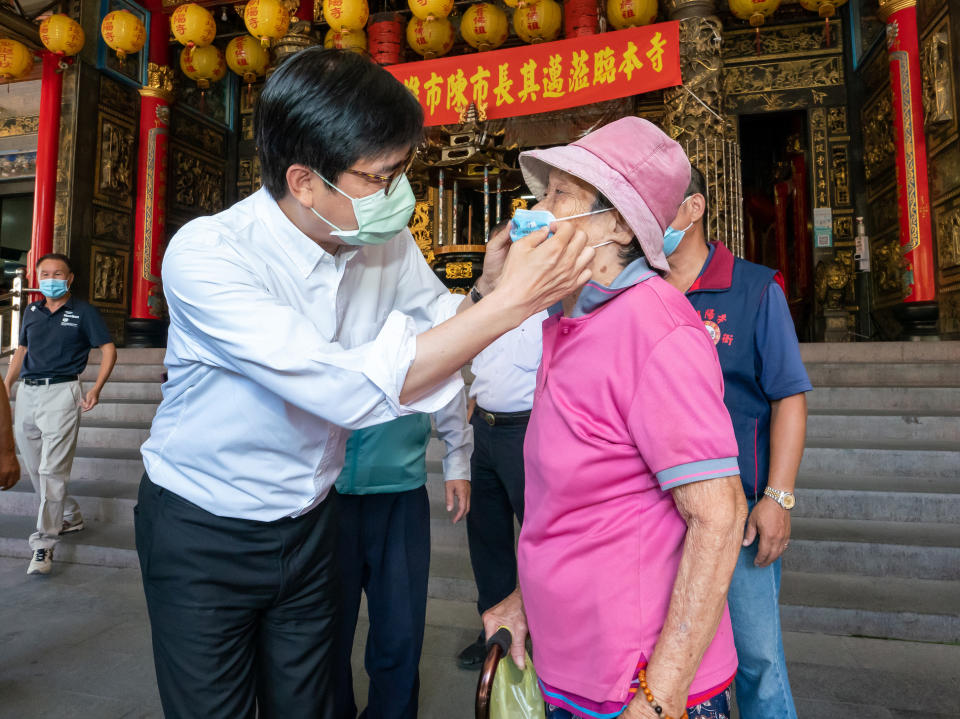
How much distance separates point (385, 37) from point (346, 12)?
35.9 inches

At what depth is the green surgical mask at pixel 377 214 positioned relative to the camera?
117 cm

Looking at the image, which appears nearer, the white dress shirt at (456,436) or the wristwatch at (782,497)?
the wristwatch at (782,497)

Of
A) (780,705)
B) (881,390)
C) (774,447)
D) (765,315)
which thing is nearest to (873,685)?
(780,705)

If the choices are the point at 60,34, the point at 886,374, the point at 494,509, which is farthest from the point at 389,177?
the point at 60,34

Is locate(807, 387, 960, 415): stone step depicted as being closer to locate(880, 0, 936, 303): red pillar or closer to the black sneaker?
locate(880, 0, 936, 303): red pillar

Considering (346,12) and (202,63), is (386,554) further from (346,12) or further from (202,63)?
(202,63)

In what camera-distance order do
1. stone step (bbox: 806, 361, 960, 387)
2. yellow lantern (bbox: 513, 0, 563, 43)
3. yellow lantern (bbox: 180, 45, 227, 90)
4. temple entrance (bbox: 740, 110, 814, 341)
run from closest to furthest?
stone step (bbox: 806, 361, 960, 387)
yellow lantern (bbox: 513, 0, 563, 43)
yellow lantern (bbox: 180, 45, 227, 90)
temple entrance (bbox: 740, 110, 814, 341)

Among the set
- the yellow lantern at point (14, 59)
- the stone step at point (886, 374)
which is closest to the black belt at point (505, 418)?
the stone step at point (886, 374)

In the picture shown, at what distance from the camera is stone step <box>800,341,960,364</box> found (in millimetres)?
5145

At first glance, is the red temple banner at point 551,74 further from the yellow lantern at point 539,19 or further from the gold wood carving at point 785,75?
the gold wood carving at point 785,75

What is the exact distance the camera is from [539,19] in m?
6.65

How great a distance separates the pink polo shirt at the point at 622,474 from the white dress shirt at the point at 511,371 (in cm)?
145

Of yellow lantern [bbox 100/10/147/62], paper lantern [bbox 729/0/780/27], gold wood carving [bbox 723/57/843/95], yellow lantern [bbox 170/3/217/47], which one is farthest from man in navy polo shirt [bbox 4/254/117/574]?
gold wood carving [bbox 723/57/843/95]

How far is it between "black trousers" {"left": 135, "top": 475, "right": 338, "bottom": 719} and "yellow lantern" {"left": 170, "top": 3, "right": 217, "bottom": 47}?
24.0 feet
